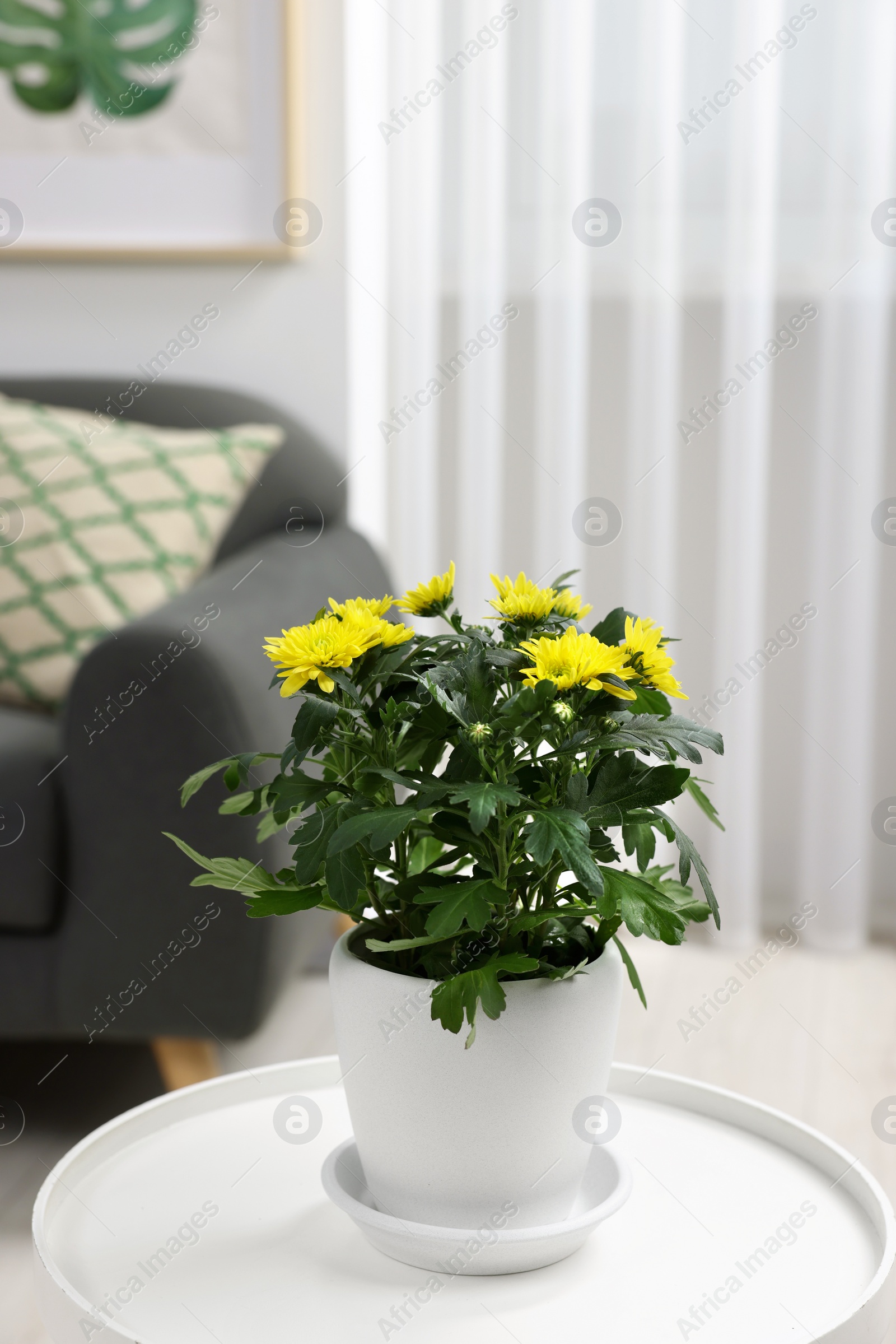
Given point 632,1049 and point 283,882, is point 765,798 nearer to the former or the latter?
point 632,1049

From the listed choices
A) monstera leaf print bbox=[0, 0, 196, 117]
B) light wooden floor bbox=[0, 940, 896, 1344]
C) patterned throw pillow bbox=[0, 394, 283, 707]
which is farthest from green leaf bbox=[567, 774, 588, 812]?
monstera leaf print bbox=[0, 0, 196, 117]

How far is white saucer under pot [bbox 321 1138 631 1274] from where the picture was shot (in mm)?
613

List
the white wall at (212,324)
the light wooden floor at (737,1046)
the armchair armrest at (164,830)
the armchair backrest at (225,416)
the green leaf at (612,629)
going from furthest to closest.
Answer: the white wall at (212,324)
the armchair backrest at (225,416)
the light wooden floor at (737,1046)
the armchair armrest at (164,830)
the green leaf at (612,629)

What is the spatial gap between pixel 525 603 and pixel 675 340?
1.49m

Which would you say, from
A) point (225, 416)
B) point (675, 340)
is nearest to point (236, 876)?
point (225, 416)

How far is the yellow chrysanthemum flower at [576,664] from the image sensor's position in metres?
0.58

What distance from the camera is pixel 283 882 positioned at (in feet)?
2.15

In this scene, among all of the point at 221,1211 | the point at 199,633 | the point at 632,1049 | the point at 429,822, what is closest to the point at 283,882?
the point at 429,822

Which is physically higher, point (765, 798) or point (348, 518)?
point (348, 518)

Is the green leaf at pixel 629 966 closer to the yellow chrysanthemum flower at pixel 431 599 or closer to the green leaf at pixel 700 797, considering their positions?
the green leaf at pixel 700 797

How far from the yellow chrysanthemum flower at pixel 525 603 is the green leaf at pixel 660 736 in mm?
88

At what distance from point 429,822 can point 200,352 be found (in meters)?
1.68

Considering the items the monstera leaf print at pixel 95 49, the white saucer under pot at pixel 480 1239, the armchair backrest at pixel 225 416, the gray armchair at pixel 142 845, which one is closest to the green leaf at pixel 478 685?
the white saucer under pot at pixel 480 1239

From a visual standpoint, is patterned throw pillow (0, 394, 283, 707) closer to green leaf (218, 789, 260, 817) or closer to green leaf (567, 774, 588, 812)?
green leaf (218, 789, 260, 817)
